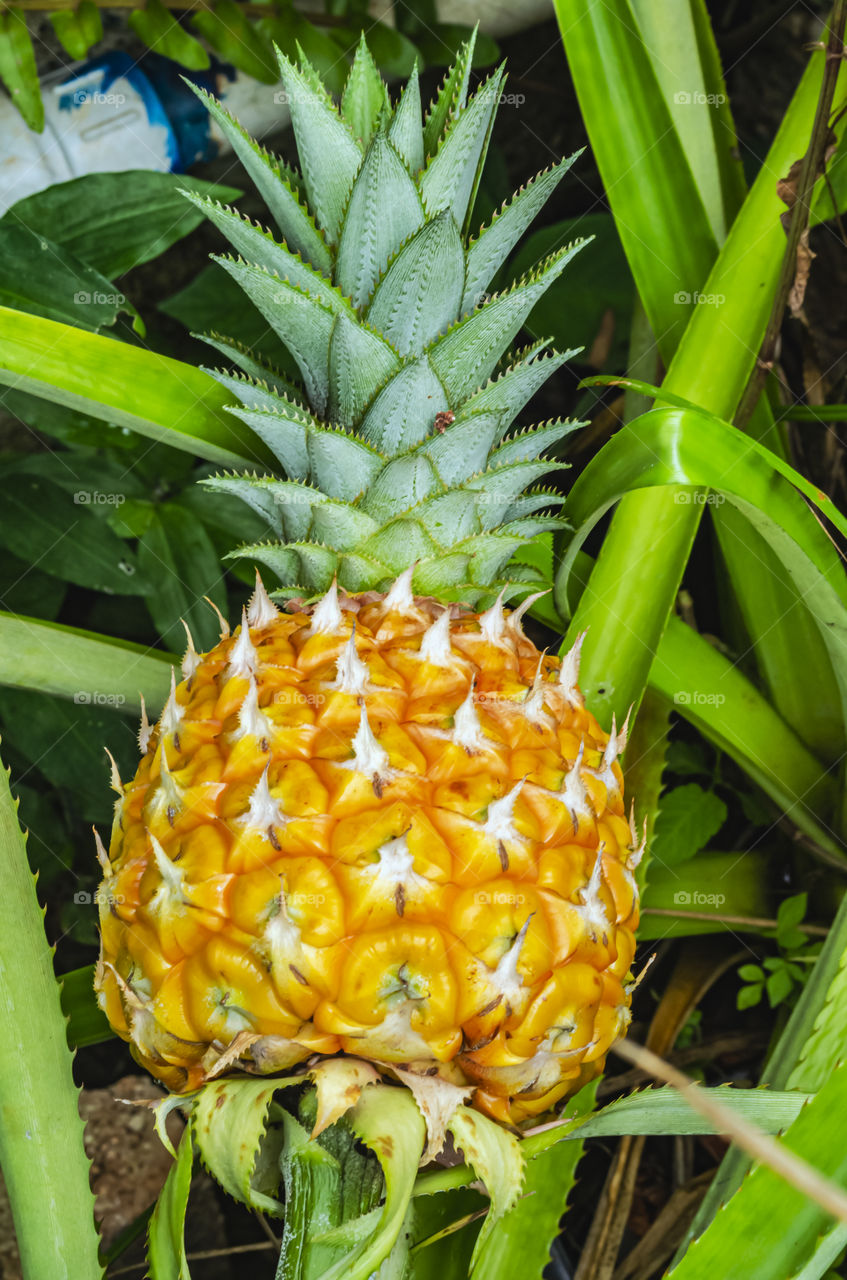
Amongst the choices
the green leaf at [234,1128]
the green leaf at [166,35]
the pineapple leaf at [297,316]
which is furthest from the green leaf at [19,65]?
the green leaf at [234,1128]

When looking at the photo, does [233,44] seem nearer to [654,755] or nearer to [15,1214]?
[654,755]

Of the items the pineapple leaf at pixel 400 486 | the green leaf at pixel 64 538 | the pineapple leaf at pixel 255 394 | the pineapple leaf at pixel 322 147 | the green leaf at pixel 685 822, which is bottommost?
the green leaf at pixel 685 822

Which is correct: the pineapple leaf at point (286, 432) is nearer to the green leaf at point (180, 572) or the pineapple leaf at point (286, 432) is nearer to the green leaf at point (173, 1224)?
the green leaf at point (180, 572)

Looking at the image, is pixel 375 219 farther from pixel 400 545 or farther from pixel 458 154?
pixel 400 545

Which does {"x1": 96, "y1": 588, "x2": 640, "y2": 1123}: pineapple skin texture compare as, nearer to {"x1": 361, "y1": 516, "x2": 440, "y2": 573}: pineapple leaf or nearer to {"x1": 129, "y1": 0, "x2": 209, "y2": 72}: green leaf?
{"x1": 361, "y1": 516, "x2": 440, "y2": 573}: pineapple leaf

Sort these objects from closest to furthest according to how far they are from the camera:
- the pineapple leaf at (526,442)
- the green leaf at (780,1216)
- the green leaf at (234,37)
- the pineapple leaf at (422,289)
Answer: the green leaf at (780,1216) < the pineapple leaf at (422,289) < the pineapple leaf at (526,442) < the green leaf at (234,37)

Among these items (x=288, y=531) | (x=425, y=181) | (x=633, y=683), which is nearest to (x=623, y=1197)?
(x=633, y=683)
